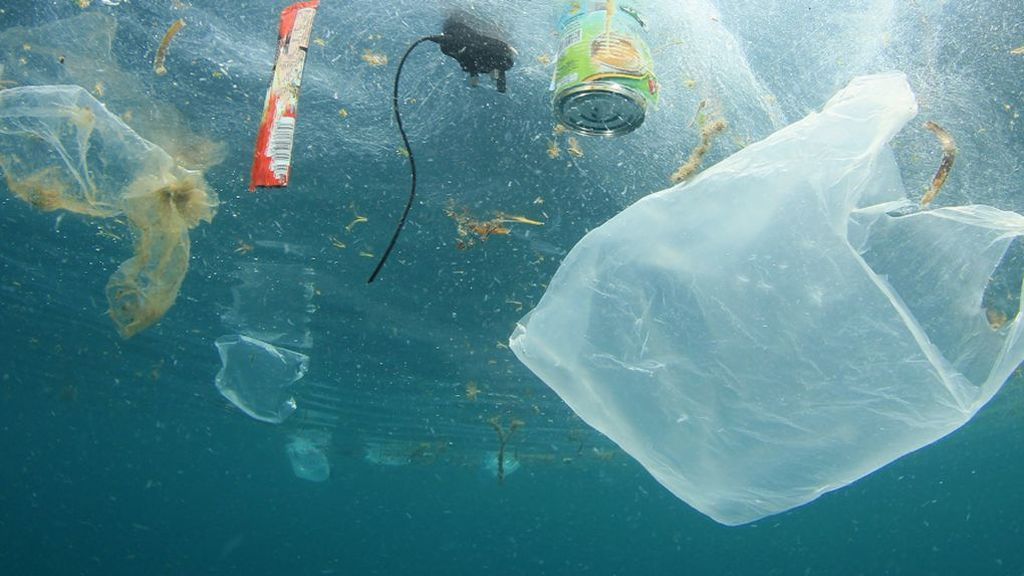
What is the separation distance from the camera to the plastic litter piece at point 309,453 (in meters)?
24.7

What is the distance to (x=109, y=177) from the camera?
15.5ft

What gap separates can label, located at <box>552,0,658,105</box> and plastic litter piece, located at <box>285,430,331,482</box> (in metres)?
22.1

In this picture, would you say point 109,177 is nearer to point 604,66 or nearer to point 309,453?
point 604,66

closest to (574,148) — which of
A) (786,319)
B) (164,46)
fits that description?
(786,319)

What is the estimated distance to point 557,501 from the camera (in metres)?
51.4

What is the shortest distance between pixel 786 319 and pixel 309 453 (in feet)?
99.6

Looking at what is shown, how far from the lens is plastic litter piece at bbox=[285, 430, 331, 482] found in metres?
24.7

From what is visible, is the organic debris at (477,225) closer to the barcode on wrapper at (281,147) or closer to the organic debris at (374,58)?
the organic debris at (374,58)

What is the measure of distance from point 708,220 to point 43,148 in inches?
185

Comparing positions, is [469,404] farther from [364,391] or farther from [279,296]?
[279,296]

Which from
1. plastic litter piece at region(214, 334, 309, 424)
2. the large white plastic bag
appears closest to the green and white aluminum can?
the large white plastic bag

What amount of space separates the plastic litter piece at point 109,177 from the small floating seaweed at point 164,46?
546 millimetres

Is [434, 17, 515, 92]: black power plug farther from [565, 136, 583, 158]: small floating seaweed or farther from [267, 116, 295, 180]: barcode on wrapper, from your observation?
[267, 116, 295, 180]: barcode on wrapper

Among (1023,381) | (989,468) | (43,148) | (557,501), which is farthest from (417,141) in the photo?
(557,501)
